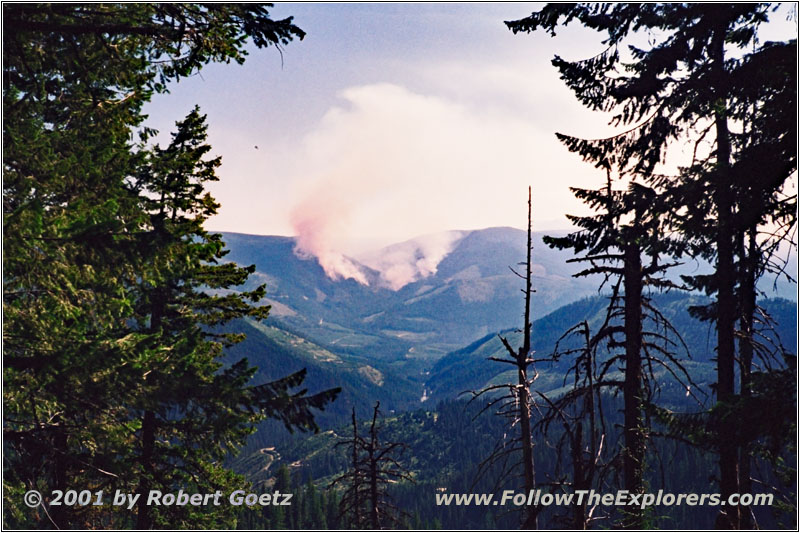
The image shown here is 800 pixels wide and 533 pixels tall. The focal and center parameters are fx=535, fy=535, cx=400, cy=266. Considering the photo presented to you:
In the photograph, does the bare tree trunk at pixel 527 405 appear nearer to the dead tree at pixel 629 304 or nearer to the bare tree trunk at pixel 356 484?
the dead tree at pixel 629 304

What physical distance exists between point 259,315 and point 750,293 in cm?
1315

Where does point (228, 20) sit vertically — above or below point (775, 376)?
above

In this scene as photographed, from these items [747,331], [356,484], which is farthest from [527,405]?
[356,484]

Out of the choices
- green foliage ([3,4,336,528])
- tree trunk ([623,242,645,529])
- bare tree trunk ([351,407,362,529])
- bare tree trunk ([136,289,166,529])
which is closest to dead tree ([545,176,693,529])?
tree trunk ([623,242,645,529])

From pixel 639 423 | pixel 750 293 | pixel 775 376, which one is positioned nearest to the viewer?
pixel 775 376

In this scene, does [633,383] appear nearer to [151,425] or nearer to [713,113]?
[713,113]

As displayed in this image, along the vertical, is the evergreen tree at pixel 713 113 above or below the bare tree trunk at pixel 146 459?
above

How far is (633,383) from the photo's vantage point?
1309 centimetres

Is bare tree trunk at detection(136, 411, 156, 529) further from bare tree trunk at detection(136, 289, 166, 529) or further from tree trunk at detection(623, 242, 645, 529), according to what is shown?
tree trunk at detection(623, 242, 645, 529)

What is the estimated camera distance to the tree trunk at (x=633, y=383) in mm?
12766

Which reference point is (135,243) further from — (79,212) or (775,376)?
(775,376)

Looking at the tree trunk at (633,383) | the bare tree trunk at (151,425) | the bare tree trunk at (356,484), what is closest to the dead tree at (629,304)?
the tree trunk at (633,383)

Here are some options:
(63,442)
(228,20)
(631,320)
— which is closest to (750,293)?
(631,320)

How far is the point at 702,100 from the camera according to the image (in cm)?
870
